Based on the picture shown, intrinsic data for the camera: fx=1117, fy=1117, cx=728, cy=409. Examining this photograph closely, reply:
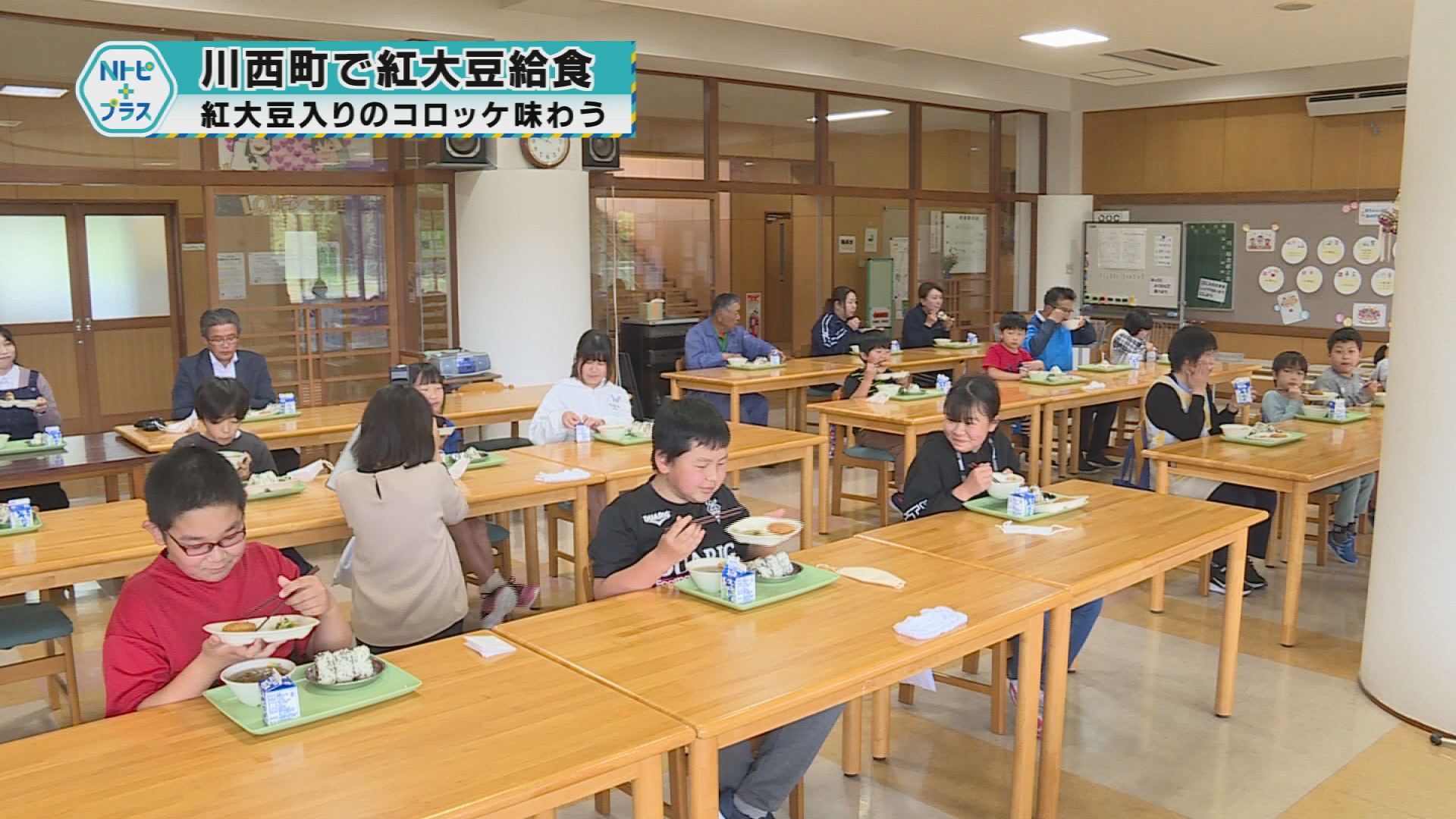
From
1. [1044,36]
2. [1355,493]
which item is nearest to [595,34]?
[1044,36]

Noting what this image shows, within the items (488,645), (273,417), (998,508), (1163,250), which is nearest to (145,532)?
(488,645)

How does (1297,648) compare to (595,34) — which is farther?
(595,34)

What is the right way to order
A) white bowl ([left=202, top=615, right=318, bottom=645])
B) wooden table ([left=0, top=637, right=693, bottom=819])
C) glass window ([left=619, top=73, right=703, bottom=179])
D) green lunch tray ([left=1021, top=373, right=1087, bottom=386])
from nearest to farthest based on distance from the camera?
wooden table ([left=0, top=637, right=693, bottom=819]) → white bowl ([left=202, top=615, right=318, bottom=645]) → green lunch tray ([left=1021, top=373, right=1087, bottom=386]) → glass window ([left=619, top=73, right=703, bottom=179])

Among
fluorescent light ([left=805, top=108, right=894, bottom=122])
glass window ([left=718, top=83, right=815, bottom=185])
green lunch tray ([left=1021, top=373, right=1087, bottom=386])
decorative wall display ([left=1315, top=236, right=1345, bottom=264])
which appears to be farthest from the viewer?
fluorescent light ([left=805, top=108, right=894, bottom=122])

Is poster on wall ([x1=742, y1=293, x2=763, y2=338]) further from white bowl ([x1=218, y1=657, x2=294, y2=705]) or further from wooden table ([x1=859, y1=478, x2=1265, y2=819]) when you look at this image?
white bowl ([x1=218, y1=657, x2=294, y2=705])

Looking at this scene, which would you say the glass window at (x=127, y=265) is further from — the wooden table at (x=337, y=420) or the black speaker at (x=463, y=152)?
the wooden table at (x=337, y=420)

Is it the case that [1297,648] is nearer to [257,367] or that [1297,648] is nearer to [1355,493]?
[1355,493]

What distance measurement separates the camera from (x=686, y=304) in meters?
9.70

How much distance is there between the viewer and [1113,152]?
11.6 m

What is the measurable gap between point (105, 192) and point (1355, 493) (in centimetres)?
915

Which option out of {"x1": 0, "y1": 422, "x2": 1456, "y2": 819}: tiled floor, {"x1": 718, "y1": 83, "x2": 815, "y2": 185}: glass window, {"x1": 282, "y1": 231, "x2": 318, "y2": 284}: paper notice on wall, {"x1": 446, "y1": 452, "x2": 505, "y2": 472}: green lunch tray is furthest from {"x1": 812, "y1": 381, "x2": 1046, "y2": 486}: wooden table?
{"x1": 282, "y1": 231, "x2": 318, "y2": 284}: paper notice on wall

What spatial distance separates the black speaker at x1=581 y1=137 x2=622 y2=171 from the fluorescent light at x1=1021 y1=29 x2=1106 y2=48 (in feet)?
10.2

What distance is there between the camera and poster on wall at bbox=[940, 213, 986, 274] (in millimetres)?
11680

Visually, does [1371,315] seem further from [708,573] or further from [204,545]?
[204,545]
